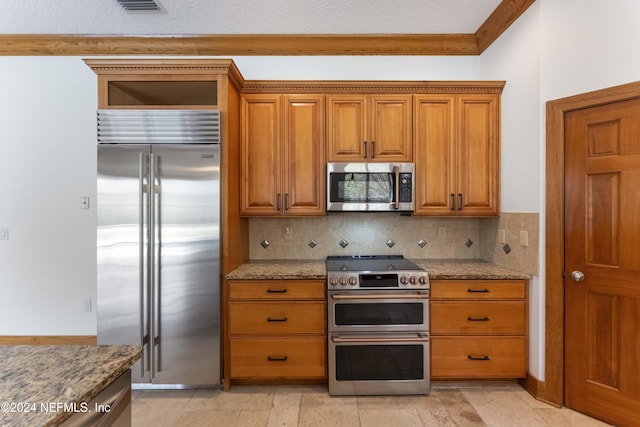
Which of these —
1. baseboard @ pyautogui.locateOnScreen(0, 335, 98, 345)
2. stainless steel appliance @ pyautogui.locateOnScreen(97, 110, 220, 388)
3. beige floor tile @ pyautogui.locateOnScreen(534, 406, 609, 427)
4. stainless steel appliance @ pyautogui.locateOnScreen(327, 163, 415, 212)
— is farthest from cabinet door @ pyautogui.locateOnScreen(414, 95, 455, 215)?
baseboard @ pyautogui.locateOnScreen(0, 335, 98, 345)

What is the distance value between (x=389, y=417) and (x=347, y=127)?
225 cm

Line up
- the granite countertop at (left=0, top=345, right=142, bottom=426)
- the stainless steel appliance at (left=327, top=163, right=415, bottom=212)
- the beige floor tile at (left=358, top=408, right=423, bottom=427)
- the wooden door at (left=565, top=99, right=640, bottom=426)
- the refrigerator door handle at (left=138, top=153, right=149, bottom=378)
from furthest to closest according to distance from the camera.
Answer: the stainless steel appliance at (left=327, top=163, right=415, bottom=212) < the refrigerator door handle at (left=138, top=153, right=149, bottom=378) < the beige floor tile at (left=358, top=408, right=423, bottom=427) < the wooden door at (left=565, top=99, right=640, bottom=426) < the granite countertop at (left=0, top=345, right=142, bottom=426)

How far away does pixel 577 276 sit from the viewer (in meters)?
2.19

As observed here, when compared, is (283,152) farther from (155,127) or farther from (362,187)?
(155,127)

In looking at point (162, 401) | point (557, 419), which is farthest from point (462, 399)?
point (162, 401)

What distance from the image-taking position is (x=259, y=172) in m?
2.78

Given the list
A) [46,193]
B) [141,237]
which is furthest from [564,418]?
[46,193]

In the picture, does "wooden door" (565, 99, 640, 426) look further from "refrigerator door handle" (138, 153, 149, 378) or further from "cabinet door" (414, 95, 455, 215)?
"refrigerator door handle" (138, 153, 149, 378)

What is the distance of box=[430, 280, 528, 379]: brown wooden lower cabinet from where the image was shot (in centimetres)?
244

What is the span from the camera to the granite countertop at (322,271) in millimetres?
2443

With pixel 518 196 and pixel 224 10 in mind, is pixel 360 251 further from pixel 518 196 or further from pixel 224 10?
pixel 224 10

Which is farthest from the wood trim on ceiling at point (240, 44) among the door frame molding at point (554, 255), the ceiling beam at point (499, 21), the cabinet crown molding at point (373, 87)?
the door frame molding at point (554, 255)

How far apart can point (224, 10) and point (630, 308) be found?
3.61 meters

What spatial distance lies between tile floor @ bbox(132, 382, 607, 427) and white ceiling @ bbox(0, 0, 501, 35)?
3.04m
